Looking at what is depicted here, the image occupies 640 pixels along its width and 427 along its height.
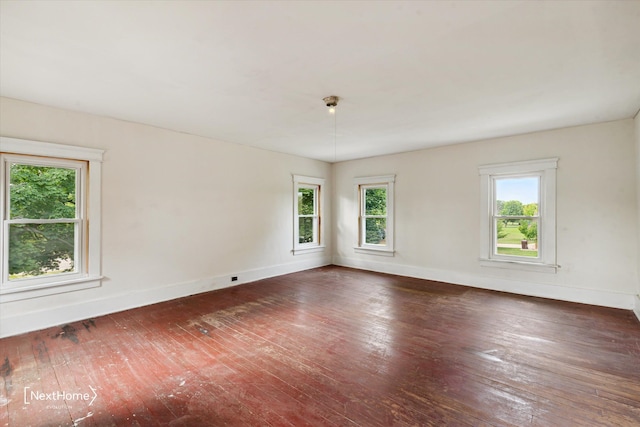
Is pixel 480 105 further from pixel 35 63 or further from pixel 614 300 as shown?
pixel 35 63

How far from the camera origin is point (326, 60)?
241 centimetres

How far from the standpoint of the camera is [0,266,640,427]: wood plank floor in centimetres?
195

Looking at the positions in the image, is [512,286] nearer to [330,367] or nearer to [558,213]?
[558,213]

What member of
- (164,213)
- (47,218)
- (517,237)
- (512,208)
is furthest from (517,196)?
(47,218)

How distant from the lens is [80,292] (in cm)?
364

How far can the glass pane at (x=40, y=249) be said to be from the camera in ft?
10.7

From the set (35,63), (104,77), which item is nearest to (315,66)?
(104,77)

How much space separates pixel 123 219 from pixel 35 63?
2063 mm

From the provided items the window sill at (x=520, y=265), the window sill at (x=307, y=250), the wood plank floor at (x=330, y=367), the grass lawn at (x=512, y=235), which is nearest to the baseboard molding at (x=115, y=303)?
the wood plank floor at (x=330, y=367)

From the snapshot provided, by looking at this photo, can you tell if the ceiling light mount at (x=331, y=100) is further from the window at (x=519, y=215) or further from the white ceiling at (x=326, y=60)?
the window at (x=519, y=215)

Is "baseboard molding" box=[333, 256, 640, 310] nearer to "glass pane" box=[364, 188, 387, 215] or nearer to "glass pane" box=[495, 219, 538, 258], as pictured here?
"glass pane" box=[495, 219, 538, 258]

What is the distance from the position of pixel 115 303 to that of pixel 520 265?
241 inches

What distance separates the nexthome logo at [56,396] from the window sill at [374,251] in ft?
17.3

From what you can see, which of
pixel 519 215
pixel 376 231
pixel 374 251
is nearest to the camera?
pixel 519 215
